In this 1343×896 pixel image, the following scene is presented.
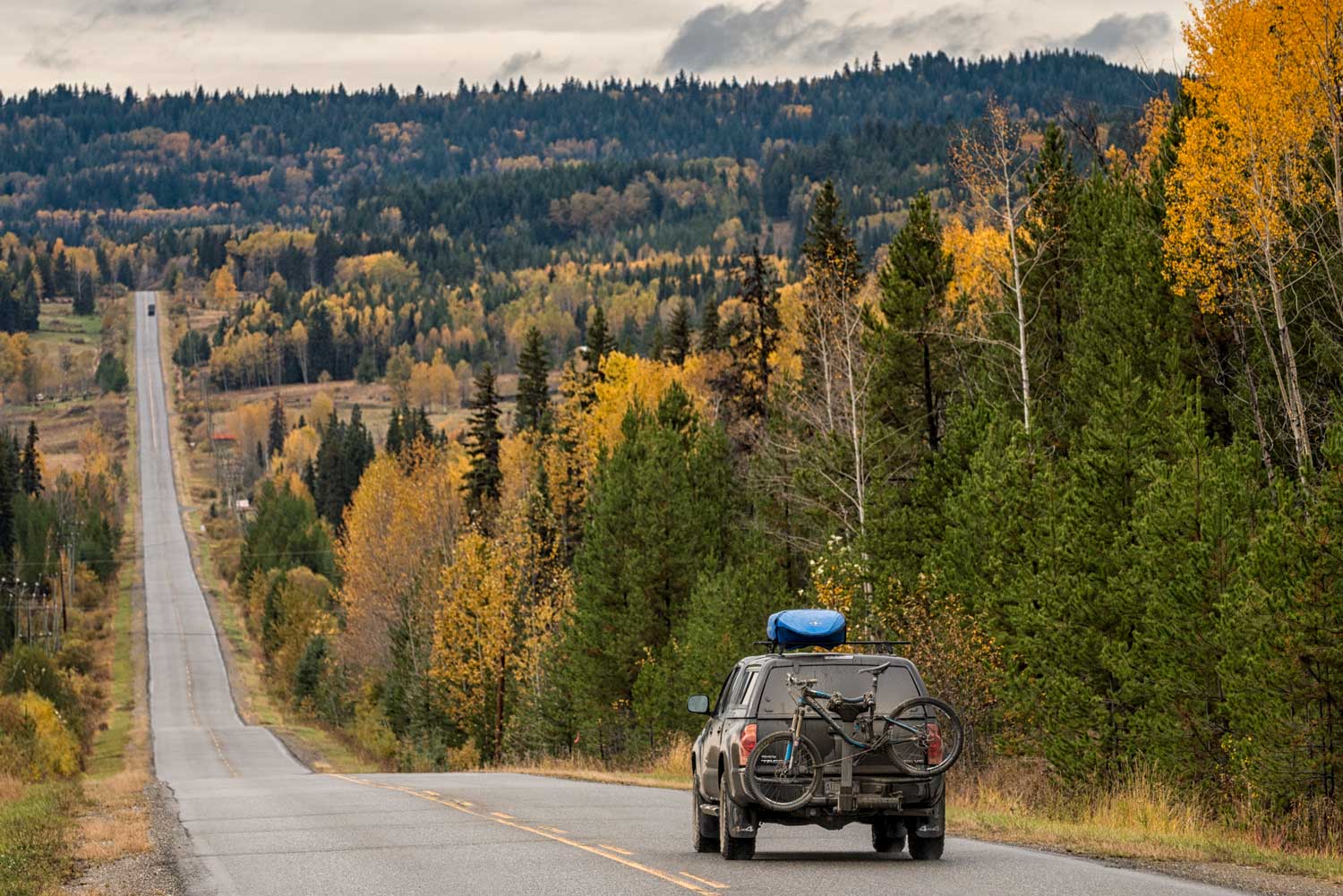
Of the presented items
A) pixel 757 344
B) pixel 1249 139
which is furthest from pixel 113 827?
pixel 757 344

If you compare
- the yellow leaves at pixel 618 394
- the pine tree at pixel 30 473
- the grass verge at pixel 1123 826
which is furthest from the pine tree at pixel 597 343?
the pine tree at pixel 30 473

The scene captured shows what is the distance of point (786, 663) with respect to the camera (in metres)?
15.6

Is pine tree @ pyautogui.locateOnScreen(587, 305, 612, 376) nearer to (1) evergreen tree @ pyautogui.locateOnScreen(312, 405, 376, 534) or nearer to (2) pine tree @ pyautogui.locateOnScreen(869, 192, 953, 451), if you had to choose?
(2) pine tree @ pyautogui.locateOnScreen(869, 192, 953, 451)

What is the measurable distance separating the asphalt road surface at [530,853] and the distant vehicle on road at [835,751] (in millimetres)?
485

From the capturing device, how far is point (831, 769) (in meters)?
15.1

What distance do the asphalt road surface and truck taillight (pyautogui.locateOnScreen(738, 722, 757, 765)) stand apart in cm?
109

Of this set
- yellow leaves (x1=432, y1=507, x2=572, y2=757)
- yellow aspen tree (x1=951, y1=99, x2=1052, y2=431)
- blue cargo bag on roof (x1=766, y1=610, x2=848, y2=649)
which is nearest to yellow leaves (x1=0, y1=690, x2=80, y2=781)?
yellow leaves (x1=432, y1=507, x2=572, y2=757)

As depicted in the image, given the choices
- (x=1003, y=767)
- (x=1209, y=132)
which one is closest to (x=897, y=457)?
(x=1209, y=132)

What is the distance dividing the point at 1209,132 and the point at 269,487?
14310 cm

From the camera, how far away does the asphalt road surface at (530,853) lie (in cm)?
1375

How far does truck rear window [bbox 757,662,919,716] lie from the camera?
15469 mm

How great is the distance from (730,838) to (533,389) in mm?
85695

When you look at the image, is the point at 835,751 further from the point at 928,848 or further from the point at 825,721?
the point at 928,848

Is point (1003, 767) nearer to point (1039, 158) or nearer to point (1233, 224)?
point (1233, 224)
